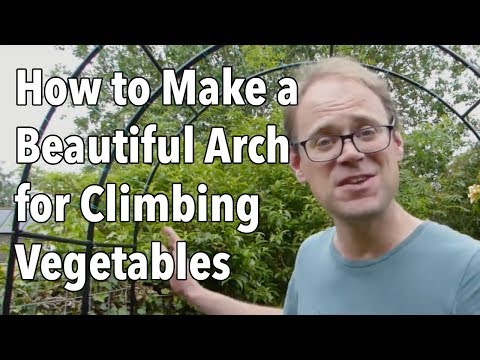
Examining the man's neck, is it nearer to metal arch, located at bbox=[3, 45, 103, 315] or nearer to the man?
the man

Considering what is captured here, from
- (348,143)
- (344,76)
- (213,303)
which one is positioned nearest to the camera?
(348,143)

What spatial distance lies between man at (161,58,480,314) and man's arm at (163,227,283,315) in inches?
8.2

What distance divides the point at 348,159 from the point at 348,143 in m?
0.03

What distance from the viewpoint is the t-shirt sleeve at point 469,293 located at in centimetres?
74

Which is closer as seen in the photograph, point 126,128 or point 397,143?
point 397,143

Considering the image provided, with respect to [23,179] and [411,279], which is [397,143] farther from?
[23,179]

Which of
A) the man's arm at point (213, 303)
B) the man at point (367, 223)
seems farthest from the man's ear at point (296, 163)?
the man's arm at point (213, 303)

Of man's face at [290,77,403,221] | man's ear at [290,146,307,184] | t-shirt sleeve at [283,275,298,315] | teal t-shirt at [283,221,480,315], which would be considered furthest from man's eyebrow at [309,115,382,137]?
t-shirt sleeve at [283,275,298,315]

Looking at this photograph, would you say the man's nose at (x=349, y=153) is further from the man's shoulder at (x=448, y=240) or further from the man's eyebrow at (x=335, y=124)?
the man's shoulder at (x=448, y=240)

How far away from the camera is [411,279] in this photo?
0.80 metres

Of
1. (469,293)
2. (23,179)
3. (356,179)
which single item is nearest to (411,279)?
(469,293)

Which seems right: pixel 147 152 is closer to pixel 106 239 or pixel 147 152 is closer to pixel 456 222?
pixel 106 239

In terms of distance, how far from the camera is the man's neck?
86 cm

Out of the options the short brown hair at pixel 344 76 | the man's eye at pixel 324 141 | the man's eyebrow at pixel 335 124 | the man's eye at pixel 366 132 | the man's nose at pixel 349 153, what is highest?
the short brown hair at pixel 344 76
